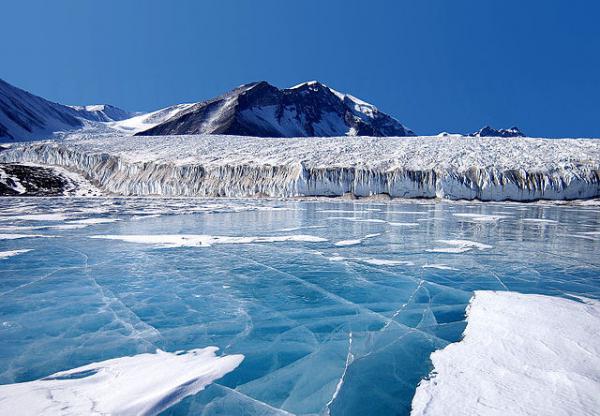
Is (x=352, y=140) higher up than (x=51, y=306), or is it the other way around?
(x=352, y=140)

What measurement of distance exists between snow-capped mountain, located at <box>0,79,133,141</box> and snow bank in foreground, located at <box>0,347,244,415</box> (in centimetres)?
10284

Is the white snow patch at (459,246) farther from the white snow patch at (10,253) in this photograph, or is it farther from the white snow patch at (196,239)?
the white snow patch at (10,253)

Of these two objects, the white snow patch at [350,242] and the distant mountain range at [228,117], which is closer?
the white snow patch at [350,242]

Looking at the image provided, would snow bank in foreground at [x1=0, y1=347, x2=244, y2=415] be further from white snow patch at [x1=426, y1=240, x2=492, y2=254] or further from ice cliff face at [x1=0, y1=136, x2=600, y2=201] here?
ice cliff face at [x1=0, y1=136, x2=600, y2=201]

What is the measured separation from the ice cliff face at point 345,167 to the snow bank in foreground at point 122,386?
103ft

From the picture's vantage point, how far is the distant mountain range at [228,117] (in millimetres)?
96938

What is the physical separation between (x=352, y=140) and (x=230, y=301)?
40489mm

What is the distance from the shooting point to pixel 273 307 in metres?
4.82

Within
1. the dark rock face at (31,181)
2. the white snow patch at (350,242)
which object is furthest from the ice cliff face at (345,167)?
the white snow patch at (350,242)

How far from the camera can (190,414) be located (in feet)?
8.41

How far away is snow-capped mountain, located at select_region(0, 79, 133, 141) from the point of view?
88.8 metres

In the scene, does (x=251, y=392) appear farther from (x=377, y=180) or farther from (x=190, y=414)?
(x=377, y=180)

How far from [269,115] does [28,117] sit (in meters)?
67.6

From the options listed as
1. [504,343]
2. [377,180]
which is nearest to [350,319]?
[504,343]
